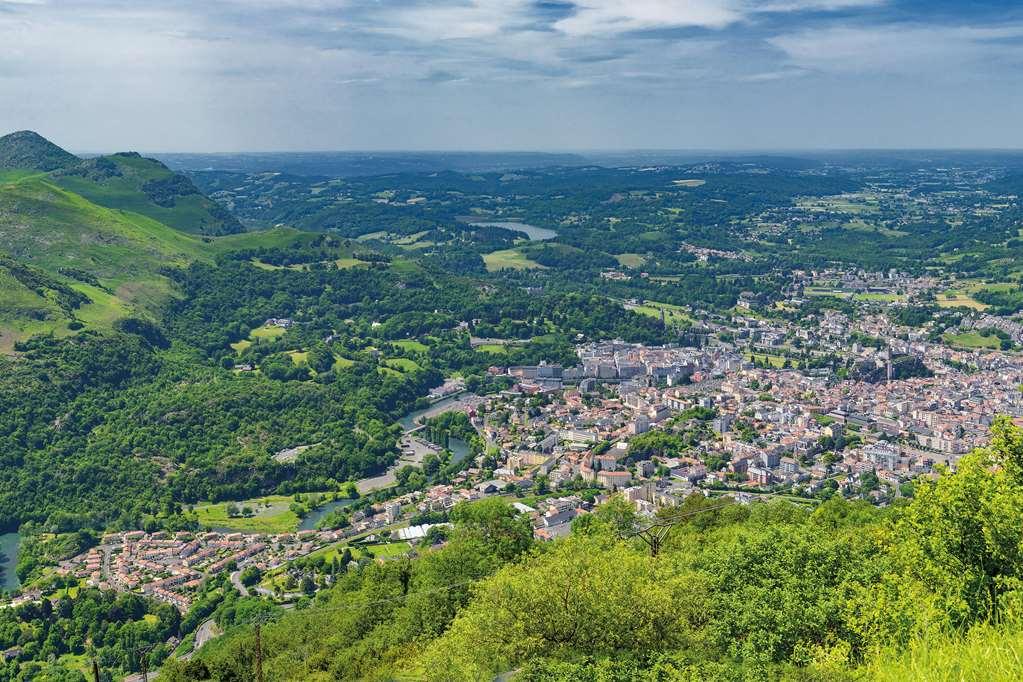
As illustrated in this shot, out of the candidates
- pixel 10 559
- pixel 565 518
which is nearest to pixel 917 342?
pixel 565 518

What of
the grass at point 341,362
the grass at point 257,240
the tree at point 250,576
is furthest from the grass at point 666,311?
the tree at point 250,576

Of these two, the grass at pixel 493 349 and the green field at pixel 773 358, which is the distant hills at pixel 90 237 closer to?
the grass at pixel 493 349

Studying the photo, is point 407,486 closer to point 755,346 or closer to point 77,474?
point 77,474

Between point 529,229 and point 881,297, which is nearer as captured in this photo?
point 881,297

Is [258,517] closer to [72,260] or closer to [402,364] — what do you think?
[402,364]

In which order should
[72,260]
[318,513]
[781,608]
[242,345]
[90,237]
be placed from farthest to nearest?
[90,237] → [72,260] → [242,345] → [318,513] → [781,608]

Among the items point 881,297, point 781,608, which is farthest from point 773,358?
point 781,608

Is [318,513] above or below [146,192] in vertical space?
below
